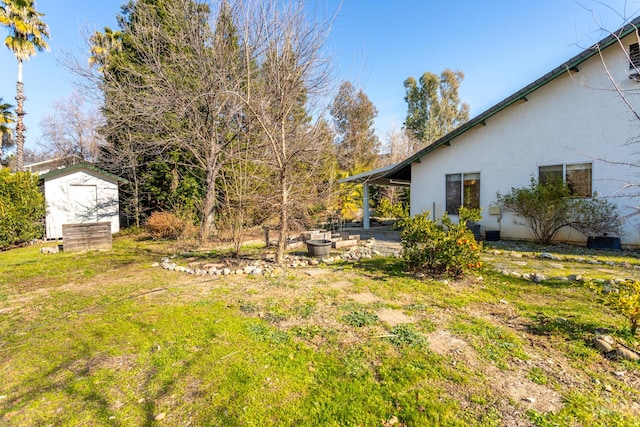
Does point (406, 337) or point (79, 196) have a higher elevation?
point (79, 196)

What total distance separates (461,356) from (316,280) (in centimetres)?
314

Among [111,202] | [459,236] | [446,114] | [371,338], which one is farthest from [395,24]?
[446,114]

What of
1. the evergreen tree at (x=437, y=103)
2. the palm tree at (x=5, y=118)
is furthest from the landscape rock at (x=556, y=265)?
the palm tree at (x=5, y=118)

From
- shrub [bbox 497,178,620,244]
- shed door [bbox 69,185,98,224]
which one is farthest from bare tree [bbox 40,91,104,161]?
shrub [bbox 497,178,620,244]

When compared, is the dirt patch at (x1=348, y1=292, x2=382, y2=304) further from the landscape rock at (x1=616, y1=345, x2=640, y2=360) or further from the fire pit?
the fire pit

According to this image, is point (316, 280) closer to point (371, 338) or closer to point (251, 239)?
point (371, 338)

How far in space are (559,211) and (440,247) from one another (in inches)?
209

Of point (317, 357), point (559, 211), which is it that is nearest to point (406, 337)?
point (317, 357)

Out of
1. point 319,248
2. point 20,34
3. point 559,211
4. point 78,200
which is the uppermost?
point 20,34

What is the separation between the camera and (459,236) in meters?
5.10

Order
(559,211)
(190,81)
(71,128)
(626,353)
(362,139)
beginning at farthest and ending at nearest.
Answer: (362,139) → (71,128) → (190,81) → (559,211) → (626,353)

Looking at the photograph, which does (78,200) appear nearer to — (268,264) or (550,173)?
(268,264)

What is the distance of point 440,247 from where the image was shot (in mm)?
5234

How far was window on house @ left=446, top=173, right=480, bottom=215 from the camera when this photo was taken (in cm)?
1029
